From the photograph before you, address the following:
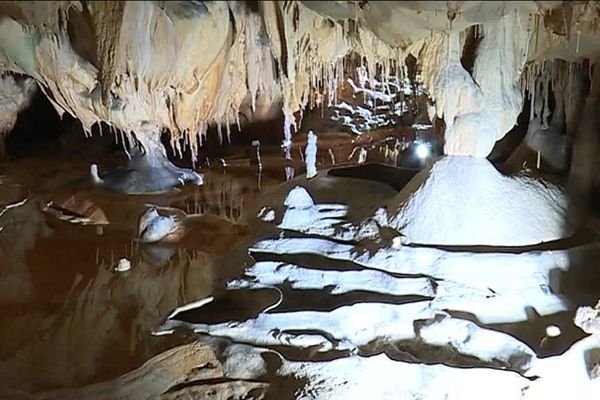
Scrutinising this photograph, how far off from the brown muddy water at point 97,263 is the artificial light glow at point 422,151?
0.39 metres

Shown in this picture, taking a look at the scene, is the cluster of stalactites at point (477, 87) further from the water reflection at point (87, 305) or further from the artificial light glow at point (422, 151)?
the artificial light glow at point (422, 151)

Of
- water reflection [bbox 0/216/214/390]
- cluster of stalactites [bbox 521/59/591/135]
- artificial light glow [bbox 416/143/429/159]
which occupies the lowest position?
water reflection [bbox 0/216/214/390]

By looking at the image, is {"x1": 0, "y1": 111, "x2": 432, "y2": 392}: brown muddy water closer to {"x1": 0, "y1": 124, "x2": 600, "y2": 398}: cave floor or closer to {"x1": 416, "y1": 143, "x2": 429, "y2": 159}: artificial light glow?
{"x1": 0, "y1": 124, "x2": 600, "y2": 398}: cave floor

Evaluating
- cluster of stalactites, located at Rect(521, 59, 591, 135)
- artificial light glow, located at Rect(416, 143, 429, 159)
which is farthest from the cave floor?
artificial light glow, located at Rect(416, 143, 429, 159)

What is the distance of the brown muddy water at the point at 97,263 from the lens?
4.79 m

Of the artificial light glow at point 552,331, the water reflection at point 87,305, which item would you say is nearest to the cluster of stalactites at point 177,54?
the water reflection at point 87,305

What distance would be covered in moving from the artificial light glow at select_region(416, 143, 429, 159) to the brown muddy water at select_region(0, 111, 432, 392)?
1.29ft

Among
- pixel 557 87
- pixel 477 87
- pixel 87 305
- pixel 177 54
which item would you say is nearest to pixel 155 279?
pixel 87 305

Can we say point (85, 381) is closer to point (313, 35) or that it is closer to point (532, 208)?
point (313, 35)

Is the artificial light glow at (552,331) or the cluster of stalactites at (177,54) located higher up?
the cluster of stalactites at (177,54)

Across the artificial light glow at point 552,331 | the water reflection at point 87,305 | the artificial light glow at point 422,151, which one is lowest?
the water reflection at point 87,305

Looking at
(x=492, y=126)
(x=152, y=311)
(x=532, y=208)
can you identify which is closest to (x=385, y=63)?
(x=492, y=126)

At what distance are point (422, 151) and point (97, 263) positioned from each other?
5.76 meters

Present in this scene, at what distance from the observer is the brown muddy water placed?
4.79 metres
